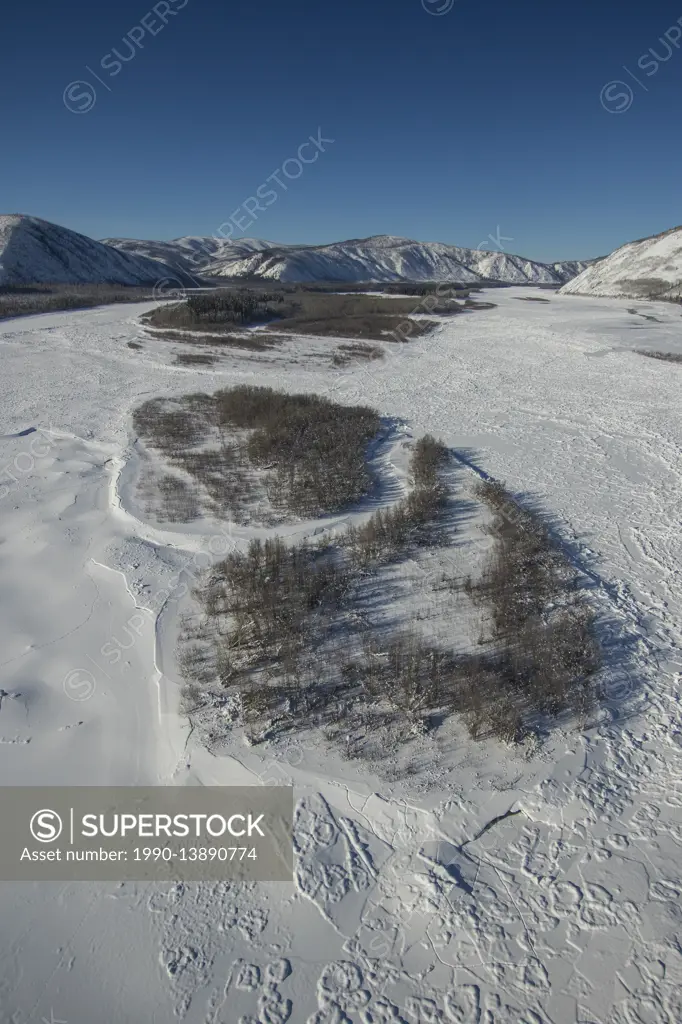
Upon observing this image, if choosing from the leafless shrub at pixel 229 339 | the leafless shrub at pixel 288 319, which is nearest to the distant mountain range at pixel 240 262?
the leafless shrub at pixel 288 319

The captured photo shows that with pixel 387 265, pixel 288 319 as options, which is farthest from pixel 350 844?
pixel 387 265

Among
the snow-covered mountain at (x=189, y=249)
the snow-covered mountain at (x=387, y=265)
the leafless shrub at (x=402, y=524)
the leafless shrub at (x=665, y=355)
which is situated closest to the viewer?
Result: the leafless shrub at (x=402, y=524)

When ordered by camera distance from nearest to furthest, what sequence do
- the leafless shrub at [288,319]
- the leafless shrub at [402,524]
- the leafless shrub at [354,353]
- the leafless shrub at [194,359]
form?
the leafless shrub at [402,524] < the leafless shrub at [194,359] < the leafless shrub at [354,353] < the leafless shrub at [288,319]

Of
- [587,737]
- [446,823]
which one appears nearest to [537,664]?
[587,737]

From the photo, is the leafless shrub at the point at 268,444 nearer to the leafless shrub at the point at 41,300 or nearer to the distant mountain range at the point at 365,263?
the leafless shrub at the point at 41,300

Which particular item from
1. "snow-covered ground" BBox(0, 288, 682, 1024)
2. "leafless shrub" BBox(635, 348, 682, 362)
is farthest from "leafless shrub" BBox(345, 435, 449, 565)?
"leafless shrub" BBox(635, 348, 682, 362)
